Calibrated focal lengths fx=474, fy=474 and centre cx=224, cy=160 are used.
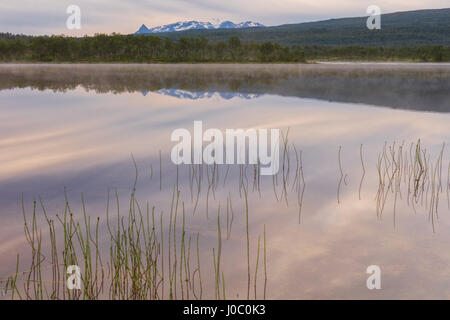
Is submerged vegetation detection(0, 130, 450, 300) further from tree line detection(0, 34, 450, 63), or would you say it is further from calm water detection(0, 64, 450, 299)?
tree line detection(0, 34, 450, 63)

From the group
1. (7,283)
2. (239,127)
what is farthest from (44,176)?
(239,127)

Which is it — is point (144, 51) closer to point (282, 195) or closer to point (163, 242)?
point (282, 195)

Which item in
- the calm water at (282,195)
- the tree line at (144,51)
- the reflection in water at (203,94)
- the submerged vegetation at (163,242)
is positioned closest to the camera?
the submerged vegetation at (163,242)

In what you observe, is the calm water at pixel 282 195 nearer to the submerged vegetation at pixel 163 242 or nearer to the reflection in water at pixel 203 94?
the submerged vegetation at pixel 163 242

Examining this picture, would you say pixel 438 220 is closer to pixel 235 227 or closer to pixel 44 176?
pixel 235 227

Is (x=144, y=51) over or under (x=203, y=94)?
over

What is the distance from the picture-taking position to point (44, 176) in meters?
9.36

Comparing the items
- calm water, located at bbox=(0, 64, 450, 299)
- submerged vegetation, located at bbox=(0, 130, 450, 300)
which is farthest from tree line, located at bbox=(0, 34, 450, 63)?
submerged vegetation, located at bbox=(0, 130, 450, 300)

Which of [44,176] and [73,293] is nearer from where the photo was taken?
[73,293]

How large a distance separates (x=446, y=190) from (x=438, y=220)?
168cm

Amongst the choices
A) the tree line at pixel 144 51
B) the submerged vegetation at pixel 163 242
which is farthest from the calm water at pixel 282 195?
the tree line at pixel 144 51

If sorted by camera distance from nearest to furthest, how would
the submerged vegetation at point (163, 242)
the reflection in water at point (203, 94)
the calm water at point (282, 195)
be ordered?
the submerged vegetation at point (163, 242), the calm water at point (282, 195), the reflection in water at point (203, 94)

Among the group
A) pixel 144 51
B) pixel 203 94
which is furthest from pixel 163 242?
pixel 144 51
